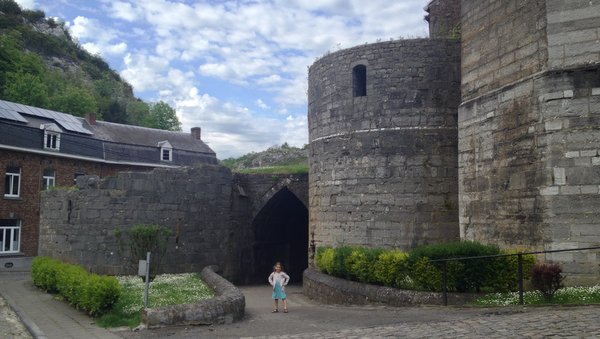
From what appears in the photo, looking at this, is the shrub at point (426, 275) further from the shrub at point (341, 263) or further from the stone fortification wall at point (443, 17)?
the stone fortification wall at point (443, 17)

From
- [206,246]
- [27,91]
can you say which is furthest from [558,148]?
[27,91]

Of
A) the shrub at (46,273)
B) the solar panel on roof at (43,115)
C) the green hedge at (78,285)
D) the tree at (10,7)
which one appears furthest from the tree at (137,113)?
the green hedge at (78,285)

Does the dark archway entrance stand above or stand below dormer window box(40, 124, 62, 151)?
below

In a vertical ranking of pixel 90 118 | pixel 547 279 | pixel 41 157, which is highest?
pixel 90 118

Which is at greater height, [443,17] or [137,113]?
[137,113]

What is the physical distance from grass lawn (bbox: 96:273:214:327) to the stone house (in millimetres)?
11229

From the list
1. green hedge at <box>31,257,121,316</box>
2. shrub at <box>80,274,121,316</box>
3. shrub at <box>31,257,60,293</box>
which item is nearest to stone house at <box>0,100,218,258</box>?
shrub at <box>31,257,60,293</box>

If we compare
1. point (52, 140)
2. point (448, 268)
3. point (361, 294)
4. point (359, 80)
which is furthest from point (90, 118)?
point (448, 268)

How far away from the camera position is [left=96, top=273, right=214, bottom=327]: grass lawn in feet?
37.0

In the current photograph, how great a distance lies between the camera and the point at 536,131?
35.7 ft

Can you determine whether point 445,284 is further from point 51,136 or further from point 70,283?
point 51,136

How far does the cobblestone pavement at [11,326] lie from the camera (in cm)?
1007

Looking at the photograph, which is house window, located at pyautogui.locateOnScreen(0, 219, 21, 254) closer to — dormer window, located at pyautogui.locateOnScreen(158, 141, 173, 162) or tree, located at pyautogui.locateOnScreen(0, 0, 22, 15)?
dormer window, located at pyautogui.locateOnScreen(158, 141, 173, 162)

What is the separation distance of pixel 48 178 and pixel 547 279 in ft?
89.9
